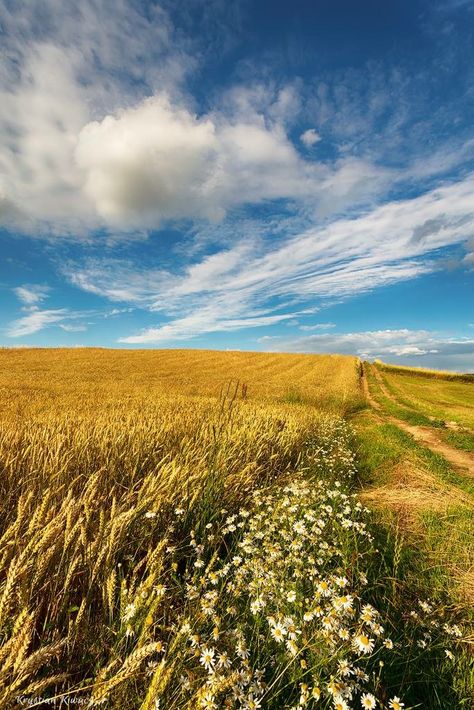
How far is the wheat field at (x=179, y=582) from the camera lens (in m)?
2.04

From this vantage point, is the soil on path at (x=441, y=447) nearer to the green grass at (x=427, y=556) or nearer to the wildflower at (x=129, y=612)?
the green grass at (x=427, y=556)

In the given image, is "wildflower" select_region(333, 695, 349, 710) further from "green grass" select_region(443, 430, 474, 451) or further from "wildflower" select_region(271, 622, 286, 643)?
"green grass" select_region(443, 430, 474, 451)

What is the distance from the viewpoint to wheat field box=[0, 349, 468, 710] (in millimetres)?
2039

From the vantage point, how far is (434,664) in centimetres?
303

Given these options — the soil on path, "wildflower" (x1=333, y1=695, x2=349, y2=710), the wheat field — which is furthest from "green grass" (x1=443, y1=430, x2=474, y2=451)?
"wildflower" (x1=333, y1=695, x2=349, y2=710)

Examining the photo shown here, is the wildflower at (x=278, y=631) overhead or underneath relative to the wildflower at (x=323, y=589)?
underneath

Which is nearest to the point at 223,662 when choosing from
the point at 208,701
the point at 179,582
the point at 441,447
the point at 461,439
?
the point at 208,701

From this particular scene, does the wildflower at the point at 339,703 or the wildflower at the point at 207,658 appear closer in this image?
the wildflower at the point at 339,703

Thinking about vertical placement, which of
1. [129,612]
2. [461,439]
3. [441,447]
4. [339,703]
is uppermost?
[129,612]

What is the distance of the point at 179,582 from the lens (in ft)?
9.72

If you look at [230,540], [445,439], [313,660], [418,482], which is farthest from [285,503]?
[445,439]

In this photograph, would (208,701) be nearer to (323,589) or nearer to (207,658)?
(207,658)

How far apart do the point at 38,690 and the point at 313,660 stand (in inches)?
71.7

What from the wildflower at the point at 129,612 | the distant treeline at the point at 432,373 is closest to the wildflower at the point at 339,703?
the wildflower at the point at 129,612
